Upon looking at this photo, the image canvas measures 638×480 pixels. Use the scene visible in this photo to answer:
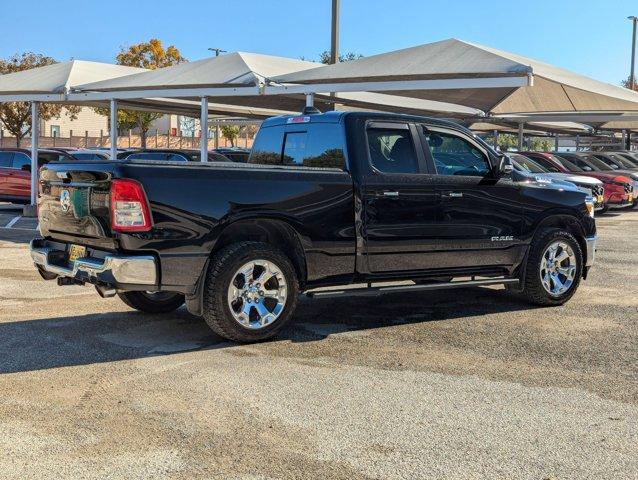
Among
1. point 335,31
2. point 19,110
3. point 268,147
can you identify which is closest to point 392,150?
point 268,147

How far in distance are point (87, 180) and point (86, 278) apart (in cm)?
76

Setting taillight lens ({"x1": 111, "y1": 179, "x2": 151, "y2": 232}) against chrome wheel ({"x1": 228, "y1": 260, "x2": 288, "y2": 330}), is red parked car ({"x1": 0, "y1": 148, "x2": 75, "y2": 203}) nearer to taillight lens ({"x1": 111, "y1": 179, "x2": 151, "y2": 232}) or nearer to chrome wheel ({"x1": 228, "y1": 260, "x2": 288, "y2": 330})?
chrome wheel ({"x1": 228, "y1": 260, "x2": 288, "y2": 330})

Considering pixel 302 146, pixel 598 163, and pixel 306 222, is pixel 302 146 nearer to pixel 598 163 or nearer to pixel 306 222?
pixel 306 222

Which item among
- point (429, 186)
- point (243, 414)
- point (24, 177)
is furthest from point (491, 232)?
point (24, 177)

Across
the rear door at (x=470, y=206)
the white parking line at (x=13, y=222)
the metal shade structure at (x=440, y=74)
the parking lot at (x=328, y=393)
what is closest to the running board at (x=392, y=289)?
the rear door at (x=470, y=206)

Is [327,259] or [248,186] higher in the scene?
[248,186]

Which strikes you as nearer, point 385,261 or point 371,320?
point 385,261

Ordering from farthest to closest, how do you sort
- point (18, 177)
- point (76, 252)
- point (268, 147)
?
point (18, 177), point (268, 147), point (76, 252)

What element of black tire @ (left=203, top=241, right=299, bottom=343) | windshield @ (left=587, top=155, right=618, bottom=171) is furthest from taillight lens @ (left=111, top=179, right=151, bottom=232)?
windshield @ (left=587, top=155, right=618, bottom=171)

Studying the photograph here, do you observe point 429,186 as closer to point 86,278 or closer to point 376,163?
point 376,163

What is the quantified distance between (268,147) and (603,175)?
1473cm

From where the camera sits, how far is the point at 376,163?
23.2 ft

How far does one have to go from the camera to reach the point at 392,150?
7254 millimetres

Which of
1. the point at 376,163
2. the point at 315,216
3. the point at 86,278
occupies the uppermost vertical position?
the point at 376,163
